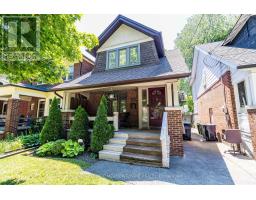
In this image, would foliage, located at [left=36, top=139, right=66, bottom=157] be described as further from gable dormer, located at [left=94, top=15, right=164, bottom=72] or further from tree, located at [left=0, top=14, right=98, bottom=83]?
gable dormer, located at [left=94, top=15, right=164, bottom=72]

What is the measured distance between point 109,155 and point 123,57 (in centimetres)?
623

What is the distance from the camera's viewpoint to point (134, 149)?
582 cm

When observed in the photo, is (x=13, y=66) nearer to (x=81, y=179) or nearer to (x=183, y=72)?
(x=81, y=179)

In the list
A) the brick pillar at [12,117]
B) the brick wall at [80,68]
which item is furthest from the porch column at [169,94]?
the brick pillar at [12,117]

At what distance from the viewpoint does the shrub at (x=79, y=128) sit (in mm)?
7094

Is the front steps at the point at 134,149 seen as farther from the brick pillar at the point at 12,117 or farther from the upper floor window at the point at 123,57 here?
the brick pillar at the point at 12,117

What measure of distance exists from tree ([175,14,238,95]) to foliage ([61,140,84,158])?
710 inches

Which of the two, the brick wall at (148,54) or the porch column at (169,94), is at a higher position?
the brick wall at (148,54)

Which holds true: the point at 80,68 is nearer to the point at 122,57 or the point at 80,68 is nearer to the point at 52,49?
the point at 122,57

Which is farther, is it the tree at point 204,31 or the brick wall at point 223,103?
the tree at point 204,31

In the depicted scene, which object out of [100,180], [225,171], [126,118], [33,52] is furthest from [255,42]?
[33,52]

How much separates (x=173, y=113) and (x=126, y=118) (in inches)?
159

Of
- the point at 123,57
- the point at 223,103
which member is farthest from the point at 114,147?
the point at 223,103

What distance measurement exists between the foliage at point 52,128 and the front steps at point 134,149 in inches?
120
